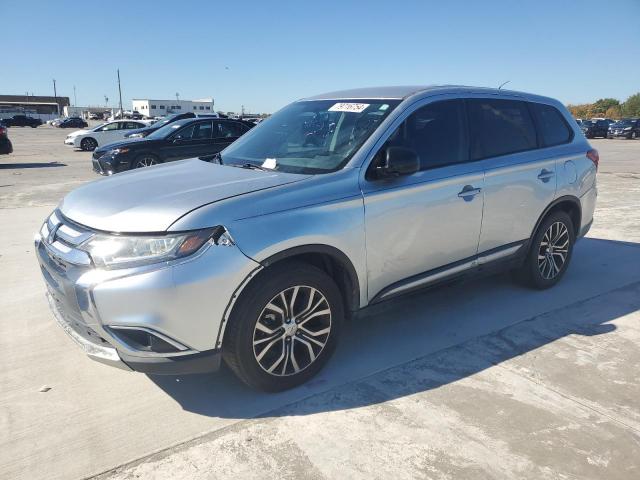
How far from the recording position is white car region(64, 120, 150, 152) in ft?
78.5

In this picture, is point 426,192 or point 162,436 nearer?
point 162,436

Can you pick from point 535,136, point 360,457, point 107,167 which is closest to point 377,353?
point 360,457

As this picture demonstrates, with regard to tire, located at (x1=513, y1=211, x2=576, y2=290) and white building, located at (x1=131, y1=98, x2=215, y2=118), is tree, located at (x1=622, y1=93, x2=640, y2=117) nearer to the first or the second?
white building, located at (x1=131, y1=98, x2=215, y2=118)

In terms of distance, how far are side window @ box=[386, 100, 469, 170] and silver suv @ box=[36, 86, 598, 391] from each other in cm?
1

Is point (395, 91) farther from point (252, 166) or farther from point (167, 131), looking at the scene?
point (167, 131)

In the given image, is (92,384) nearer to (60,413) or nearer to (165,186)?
(60,413)

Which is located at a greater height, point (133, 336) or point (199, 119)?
point (199, 119)

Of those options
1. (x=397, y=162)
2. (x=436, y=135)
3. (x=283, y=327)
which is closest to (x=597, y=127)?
(x=436, y=135)

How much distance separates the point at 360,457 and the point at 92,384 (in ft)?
5.91

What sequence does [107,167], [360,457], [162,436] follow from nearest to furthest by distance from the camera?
[360,457] < [162,436] < [107,167]

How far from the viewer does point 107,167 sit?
39.0 ft

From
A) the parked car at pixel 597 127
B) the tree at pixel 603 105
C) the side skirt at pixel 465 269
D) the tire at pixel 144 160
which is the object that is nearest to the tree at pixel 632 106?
the tree at pixel 603 105

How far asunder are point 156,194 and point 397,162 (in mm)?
1508

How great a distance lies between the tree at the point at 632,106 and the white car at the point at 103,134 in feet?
224
